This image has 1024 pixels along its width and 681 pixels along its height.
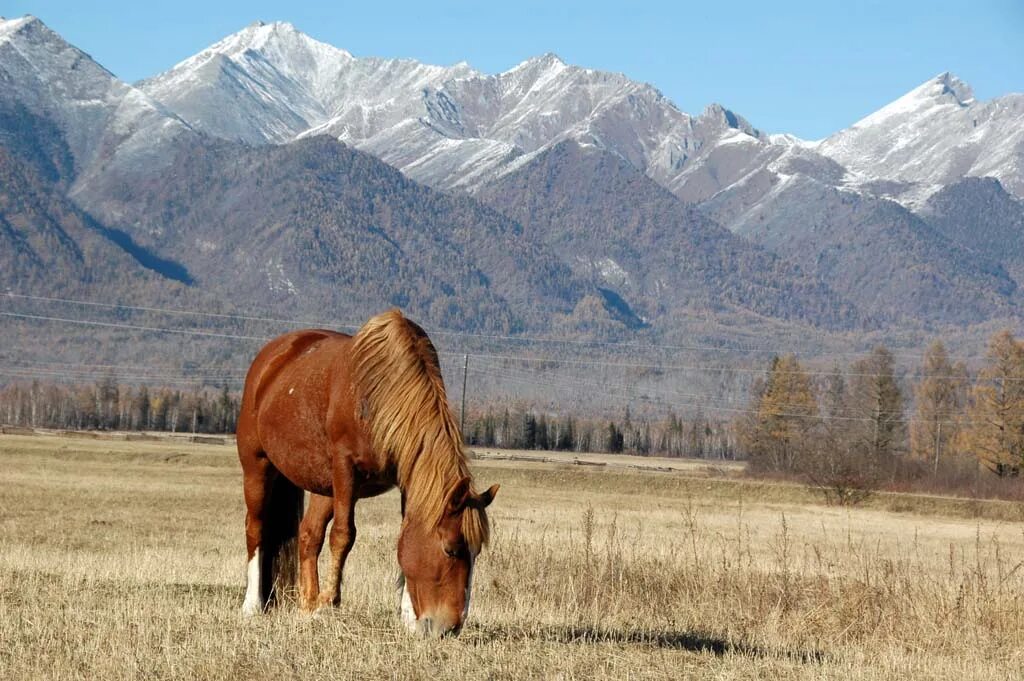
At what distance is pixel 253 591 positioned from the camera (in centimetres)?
1230

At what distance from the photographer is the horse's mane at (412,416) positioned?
1011 centimetres

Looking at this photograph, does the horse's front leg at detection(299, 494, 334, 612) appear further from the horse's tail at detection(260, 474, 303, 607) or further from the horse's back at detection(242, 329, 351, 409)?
the horse's back at detection(242, 329, 351, 409)

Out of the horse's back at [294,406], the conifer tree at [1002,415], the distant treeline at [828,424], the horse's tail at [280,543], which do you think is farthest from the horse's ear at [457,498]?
the conifer tree at [1002,415]

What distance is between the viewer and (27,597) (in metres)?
12.2

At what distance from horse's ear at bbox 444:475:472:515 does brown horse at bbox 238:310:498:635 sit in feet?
0.04

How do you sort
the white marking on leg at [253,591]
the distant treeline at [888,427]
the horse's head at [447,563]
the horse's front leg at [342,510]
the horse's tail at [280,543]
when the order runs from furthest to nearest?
the distant treeline at [888,427] → the horse's tail at [280,543] → the white marking on leg at [253,591] → the horse's front leg at [342,510] → the horse's head at [447,563]

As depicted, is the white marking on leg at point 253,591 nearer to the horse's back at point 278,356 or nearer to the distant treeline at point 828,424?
the horse's back at point 278,356

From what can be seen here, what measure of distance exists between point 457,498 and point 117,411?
170910 millimetres

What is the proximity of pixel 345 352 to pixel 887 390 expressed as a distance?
313 feet

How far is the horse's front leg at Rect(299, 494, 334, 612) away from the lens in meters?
11.5

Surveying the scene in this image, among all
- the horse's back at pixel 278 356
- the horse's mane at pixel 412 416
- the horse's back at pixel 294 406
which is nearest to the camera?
the horse's mane at pixel 412 416

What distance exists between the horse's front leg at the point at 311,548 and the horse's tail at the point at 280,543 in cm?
73

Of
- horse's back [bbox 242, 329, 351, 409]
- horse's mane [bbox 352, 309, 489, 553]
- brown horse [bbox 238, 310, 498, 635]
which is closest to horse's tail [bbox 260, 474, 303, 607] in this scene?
brown horse [bbox 238, 310, 498, 635]

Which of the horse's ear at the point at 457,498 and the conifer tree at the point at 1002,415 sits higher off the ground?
the conifer tree at the point at 1002,415
